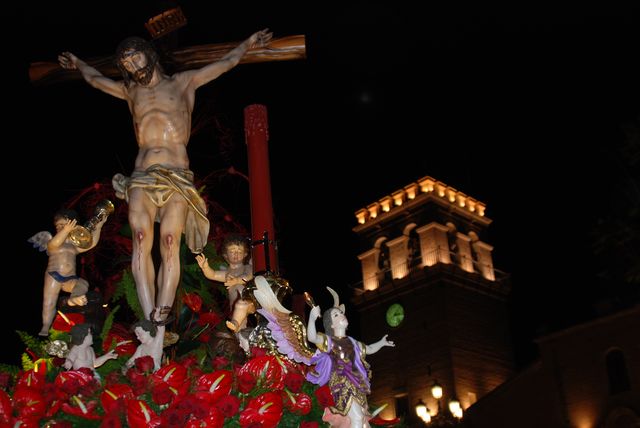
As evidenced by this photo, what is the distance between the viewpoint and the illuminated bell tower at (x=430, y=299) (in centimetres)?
4487

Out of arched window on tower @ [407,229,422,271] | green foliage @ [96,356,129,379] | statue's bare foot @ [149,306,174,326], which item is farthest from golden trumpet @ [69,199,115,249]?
arched window on tower @ [407,229,422,271]

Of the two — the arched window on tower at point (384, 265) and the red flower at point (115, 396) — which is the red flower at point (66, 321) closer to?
the red flower at point (115, 396)

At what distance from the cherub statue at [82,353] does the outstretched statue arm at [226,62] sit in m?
2.68

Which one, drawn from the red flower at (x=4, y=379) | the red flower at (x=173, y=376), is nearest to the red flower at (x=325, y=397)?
the red flower at (x=173, y=376)

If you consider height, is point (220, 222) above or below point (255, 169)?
above

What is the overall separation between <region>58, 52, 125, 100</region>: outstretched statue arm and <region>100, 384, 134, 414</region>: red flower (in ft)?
11.3

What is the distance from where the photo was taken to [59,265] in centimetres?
704

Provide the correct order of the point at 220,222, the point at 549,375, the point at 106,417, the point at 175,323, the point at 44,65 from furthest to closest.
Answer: the point at 549,375
the point at 220,222
the point at 44,65
the point at 175,323
the point at 106,417

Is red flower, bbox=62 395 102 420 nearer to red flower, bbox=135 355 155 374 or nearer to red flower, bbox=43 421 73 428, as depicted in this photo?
red flower, bbox=43 421 73 428

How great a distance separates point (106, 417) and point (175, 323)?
232 centimetres

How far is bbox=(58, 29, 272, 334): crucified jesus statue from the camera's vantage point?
679cm

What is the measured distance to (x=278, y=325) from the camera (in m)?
5.58

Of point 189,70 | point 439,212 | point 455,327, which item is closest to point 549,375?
point 455,327

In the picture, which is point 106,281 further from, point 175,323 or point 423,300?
point 423,300
